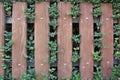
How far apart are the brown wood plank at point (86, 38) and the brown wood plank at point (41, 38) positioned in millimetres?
490

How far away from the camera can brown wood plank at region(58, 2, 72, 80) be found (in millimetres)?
3871

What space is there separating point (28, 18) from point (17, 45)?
400 millimetres

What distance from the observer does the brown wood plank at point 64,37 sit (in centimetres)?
387

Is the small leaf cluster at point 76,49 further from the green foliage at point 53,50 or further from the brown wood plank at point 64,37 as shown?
the green foliage at point 53,50

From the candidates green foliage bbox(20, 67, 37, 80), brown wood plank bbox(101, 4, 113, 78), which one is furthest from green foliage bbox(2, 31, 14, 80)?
brown wood plank bbox(101, 4, 113, 78)

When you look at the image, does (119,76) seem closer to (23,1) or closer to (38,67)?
(38,67)

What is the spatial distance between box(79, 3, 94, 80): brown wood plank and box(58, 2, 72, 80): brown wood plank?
17cm

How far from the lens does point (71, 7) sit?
3871 mm

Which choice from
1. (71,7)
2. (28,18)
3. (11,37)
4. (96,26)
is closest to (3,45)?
(11,37)

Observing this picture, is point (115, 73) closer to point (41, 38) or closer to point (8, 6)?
point (41, 38)

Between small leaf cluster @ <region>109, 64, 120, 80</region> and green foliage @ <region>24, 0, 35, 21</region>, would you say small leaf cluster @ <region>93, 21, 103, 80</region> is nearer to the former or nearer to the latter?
small leaf cluster @ <region>109, 64, 120, 80</region>

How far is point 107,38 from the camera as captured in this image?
3959 millimetres

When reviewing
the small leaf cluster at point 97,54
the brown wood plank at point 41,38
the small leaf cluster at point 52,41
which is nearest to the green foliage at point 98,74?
the small leaf cluster at point 97,54

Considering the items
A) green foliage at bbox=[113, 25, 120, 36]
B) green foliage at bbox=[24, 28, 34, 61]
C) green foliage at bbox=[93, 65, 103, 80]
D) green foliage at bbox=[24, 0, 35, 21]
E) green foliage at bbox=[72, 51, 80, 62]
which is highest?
green foliage at bbox=[24, 0, 35, 21]
